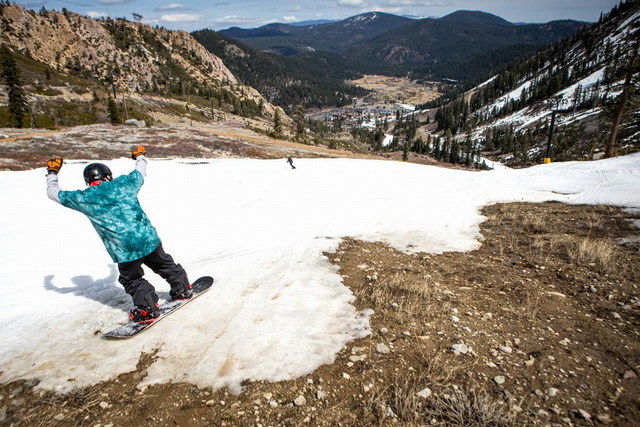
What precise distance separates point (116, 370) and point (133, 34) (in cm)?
25022

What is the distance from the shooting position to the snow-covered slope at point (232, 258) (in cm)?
479

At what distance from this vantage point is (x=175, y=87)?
16450cm

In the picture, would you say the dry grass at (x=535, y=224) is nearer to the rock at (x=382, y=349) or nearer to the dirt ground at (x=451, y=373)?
the dirt ground at (x=451, y=373)

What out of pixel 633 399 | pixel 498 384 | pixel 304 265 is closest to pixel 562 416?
pixel 498 384

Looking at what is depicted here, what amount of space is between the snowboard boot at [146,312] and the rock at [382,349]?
400 centimetres

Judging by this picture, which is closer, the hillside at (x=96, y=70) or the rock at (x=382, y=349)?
the rock at (x=382, y=349)

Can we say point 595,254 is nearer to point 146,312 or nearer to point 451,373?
point 451,373

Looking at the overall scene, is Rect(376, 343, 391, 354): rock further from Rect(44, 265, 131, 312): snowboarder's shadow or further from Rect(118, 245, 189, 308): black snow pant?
Rect(44, 265, 131, 312): snowboarder's shadow

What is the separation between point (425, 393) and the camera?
3.96 metres

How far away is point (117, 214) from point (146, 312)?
1.80 m

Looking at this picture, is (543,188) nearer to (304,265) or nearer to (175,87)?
(304,265)

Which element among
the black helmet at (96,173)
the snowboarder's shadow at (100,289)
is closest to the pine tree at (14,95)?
the snowboarder's shadow at (100,289)

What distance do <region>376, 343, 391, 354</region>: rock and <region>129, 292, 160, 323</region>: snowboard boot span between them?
4.00 m

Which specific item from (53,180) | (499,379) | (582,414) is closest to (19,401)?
(53,180)
